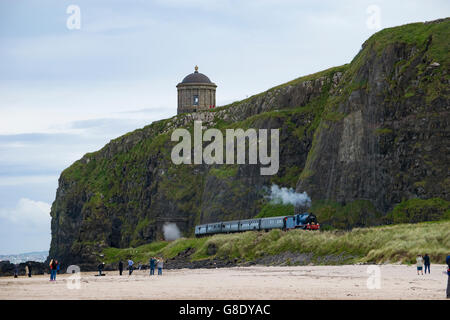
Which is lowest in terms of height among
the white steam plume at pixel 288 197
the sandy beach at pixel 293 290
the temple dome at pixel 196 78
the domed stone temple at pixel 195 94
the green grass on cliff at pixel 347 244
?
the sandy beach at pixel 293 290

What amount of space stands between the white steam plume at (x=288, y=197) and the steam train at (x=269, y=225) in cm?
995

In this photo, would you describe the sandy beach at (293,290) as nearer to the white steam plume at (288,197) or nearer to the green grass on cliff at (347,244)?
the green grass on cliff at (347,244)

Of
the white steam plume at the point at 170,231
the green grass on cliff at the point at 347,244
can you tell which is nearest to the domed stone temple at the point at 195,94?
the white steam plume at the point at 170,231

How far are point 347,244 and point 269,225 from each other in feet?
84.6

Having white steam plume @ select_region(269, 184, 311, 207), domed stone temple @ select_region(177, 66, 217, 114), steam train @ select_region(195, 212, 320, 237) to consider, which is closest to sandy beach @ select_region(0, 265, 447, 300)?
steam train @ select_region(195, 212, 320, 237)

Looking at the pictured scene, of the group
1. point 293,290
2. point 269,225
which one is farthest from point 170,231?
point 293,290

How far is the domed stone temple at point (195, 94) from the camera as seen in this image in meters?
176

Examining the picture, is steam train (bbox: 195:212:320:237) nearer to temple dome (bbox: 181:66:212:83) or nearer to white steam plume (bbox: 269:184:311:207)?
white steam plume (bbox: 269:184:311:207)

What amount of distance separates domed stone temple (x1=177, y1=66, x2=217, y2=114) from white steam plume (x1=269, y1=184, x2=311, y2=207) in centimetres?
6036

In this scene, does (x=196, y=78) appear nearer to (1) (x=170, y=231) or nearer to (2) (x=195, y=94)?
(2) (x=195, y=94)

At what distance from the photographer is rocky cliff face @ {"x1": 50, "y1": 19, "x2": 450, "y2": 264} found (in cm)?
9381

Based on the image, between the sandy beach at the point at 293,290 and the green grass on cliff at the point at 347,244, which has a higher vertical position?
the green grass on cliff at the point at 347,244
